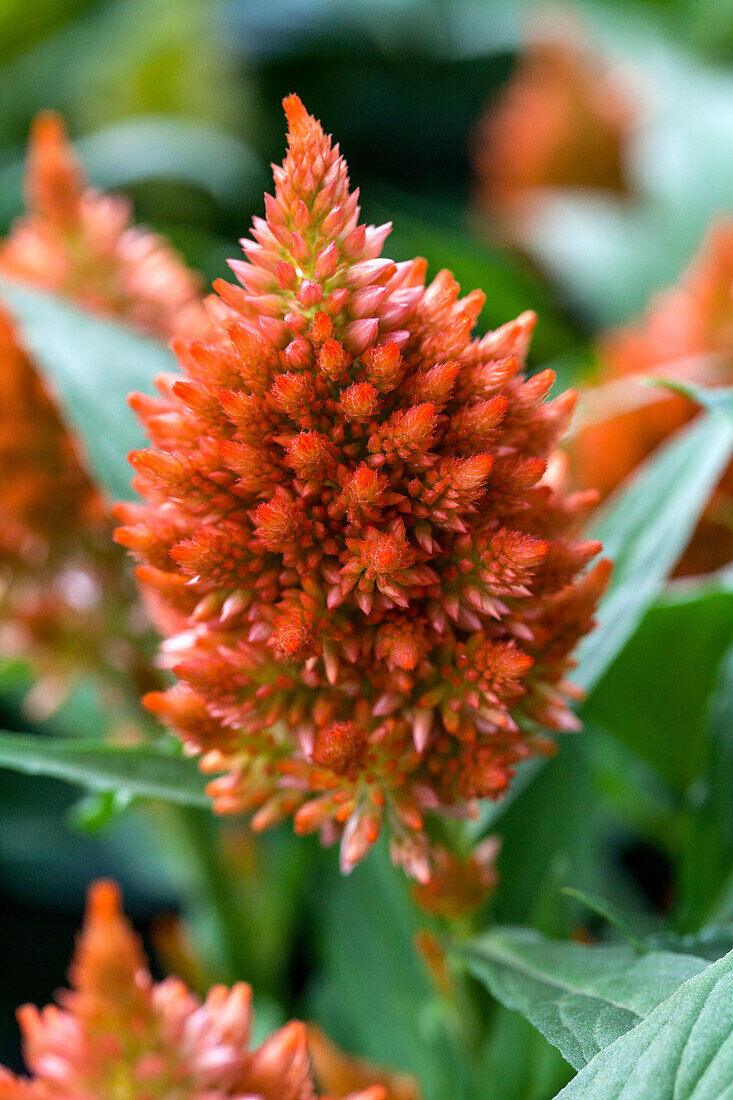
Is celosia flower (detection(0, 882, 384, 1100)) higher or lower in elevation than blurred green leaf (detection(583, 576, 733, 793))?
lower

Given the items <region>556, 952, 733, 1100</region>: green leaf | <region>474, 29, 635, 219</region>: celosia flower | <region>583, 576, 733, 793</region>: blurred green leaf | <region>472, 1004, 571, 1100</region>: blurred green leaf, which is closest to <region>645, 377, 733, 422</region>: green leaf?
<region>583, 576, 733, 793</region>: blurred green leaf

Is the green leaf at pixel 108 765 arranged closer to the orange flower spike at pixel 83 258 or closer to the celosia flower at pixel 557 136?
the orange flower spike at pixel 83 258

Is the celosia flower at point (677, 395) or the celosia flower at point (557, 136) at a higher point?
the celosia flower at point (557, 136)

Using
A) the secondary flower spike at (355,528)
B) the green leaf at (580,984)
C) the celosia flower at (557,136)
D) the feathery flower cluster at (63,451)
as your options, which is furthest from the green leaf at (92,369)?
the celosia flower at (557,136)

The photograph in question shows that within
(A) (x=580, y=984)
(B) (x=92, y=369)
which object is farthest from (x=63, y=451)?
(A) (x=580, y=984)

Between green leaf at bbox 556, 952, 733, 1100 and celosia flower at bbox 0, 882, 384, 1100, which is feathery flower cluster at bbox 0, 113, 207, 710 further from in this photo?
green leaf at bbox 556, 952, 733, 1100
